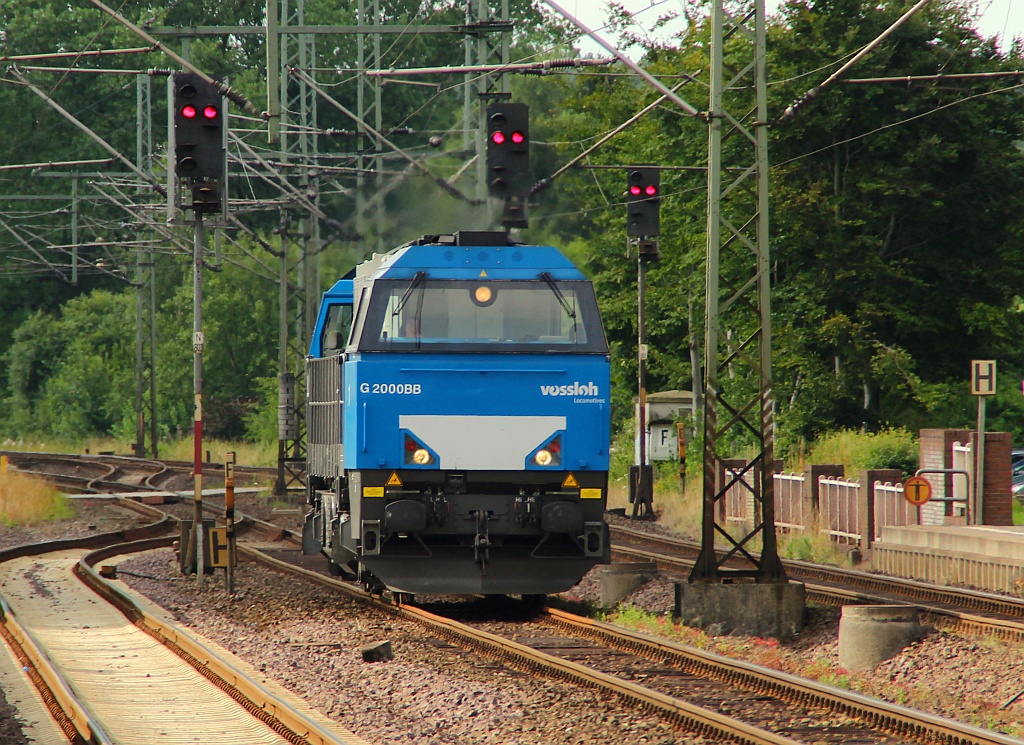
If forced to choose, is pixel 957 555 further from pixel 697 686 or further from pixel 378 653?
pixel 378 653

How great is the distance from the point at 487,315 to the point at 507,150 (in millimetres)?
7099

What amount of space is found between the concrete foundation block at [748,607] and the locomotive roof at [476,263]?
3530mm

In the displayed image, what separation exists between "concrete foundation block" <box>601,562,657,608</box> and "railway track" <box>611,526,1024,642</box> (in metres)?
2.00

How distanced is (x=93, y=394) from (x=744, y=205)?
128 ft

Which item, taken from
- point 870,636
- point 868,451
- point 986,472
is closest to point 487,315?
point 870,636

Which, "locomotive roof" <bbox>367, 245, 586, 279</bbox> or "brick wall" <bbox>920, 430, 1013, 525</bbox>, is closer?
"locomotive roof" <bbox>367, 245, 586, 279</bbox>

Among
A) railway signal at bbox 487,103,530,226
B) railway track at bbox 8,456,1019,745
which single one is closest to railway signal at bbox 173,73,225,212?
railway signal at bbox 487,103,530,226

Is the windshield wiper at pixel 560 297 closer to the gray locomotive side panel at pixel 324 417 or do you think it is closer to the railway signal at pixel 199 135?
the gray locomotive side panel at pixel 324 417

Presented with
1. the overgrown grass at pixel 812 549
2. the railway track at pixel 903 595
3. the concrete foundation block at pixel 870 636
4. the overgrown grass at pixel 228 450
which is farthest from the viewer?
the overgrown grass at pixel 228 450

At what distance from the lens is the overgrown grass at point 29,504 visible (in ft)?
96.2

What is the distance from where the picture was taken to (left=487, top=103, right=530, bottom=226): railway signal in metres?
20.4

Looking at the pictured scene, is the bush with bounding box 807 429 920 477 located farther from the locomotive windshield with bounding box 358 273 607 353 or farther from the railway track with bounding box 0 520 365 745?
the railway track with bounding box 0 520 365 745

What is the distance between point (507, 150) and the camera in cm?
2042

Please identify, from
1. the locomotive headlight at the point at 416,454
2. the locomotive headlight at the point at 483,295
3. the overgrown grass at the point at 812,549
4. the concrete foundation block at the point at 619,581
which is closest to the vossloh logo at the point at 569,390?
the locomotive headlight at the point at 483,295
